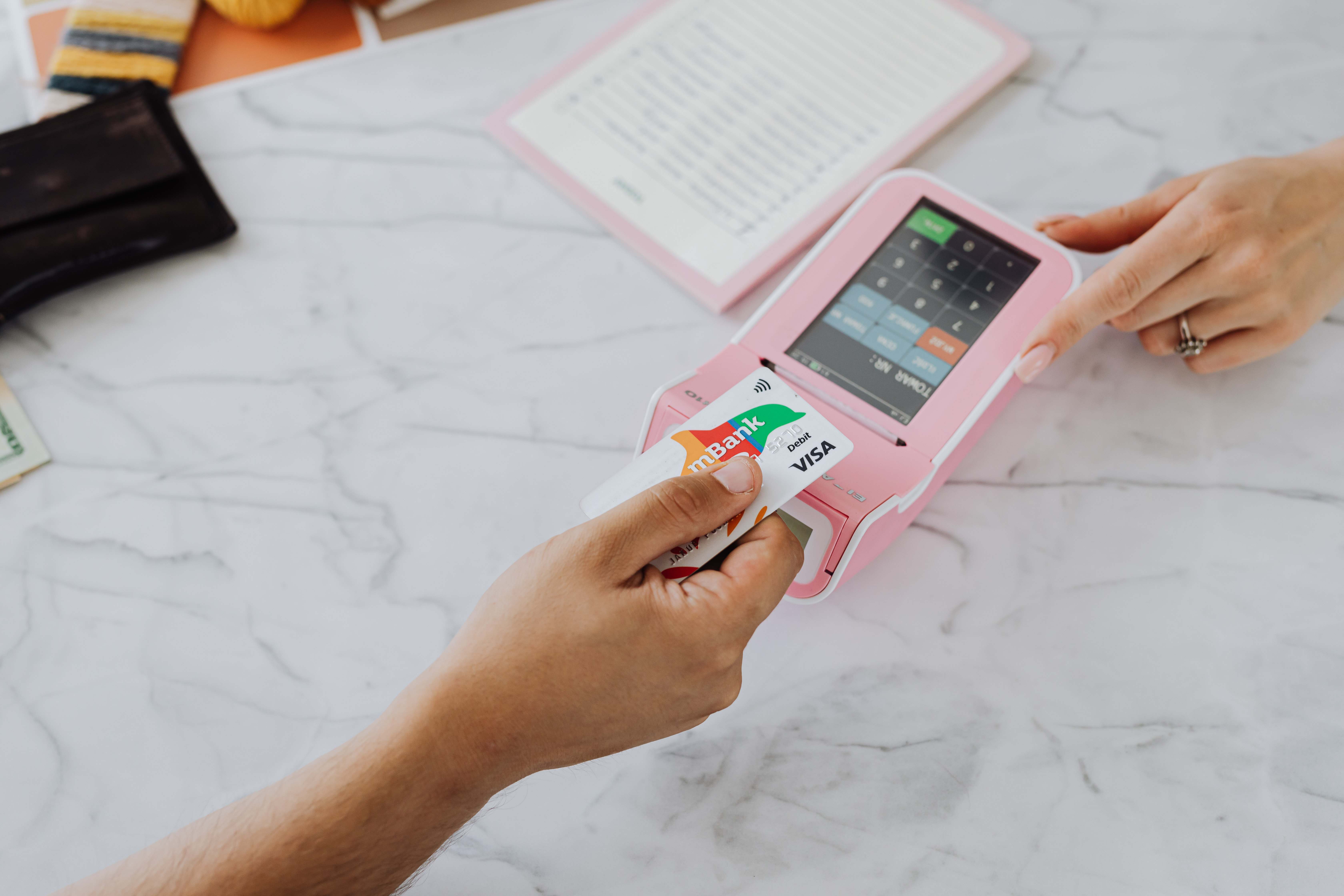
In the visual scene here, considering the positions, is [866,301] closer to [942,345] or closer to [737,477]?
[942,345]

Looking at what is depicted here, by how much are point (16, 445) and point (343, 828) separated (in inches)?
18.1

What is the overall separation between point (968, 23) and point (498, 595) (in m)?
0.74

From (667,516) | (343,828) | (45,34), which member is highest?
(45,34)

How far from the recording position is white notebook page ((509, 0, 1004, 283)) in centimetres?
79

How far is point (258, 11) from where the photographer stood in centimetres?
83

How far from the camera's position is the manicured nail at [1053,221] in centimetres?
72

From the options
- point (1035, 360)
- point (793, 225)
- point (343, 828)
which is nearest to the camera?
point (343, 828)

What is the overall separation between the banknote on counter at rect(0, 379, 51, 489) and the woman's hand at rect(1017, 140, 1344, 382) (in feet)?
2.66

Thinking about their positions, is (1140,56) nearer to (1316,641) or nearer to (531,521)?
(1316,641)

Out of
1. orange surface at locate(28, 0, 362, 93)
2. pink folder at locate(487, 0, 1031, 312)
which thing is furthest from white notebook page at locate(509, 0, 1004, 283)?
orange surface at locate(28, 0, 362, 93)

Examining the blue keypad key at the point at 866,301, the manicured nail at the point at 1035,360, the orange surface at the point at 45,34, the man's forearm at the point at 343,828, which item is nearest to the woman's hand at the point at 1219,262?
the manicured nail at the point at 1035,360

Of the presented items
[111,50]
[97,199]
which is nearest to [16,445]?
[97,199]

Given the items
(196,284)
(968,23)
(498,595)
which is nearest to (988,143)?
(968,23)

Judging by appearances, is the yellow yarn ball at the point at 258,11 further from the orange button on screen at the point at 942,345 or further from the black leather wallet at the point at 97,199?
the orange button on screen at the point at 942,345
